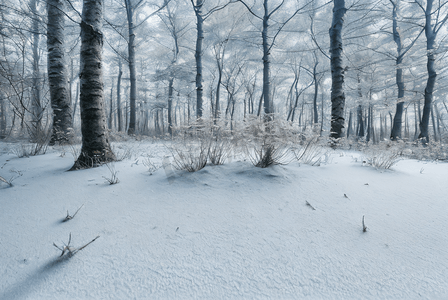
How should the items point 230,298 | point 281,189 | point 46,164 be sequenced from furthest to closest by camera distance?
point 46,164
point 281,189
point 230,298

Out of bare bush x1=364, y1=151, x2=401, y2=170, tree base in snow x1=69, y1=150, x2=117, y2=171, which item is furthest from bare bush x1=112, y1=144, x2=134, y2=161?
bare bush x1=364, y1=151, x2=401, y2=170

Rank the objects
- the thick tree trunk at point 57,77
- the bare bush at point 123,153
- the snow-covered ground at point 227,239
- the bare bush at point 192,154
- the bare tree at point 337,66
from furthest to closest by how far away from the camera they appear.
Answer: the bare tree at point 337,66 < the thick tree trunk at point 57,77 < the bare bush at point 123,153 < the bare bush at point 192,154 < the snow-covered ground at point 227,239

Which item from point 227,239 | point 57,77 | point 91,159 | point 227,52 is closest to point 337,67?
point 227,239

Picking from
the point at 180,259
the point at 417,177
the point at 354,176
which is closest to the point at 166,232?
the point at 180,259

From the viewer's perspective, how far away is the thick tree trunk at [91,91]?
2.22 metres

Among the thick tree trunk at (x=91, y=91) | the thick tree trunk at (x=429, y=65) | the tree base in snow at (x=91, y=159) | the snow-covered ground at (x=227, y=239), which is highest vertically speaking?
the thick tree trunk at (x=429, y=65)

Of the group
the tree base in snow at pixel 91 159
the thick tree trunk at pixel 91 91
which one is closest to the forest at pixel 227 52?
the thick tree trunk at pixel 91 91

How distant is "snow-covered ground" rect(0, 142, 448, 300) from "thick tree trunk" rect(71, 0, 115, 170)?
2.25 feet

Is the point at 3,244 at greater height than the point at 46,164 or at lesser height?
lesser

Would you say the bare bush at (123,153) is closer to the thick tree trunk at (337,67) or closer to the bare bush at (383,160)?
the bare bush at (383,160)

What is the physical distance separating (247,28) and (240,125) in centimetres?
1146

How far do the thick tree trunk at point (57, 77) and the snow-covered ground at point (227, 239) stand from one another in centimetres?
378

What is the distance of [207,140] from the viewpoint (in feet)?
6.37

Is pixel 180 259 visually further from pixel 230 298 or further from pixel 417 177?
pixel 417 177
